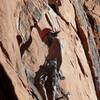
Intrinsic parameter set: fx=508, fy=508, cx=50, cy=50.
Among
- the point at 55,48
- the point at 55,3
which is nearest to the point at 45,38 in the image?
the point at 55,48

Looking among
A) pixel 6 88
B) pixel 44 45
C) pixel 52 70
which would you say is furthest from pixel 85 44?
pixel 6 88

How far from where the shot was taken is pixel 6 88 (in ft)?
31.9

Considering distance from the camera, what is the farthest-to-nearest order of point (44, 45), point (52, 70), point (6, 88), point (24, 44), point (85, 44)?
point (85, 44) → point (44, 45) → point (24, 44) → point (52, 70) → point (6, 88)

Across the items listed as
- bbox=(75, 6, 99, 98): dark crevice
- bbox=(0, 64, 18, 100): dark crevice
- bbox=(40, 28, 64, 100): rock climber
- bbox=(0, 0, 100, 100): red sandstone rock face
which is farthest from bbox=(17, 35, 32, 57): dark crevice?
bbox=(75, 6, 99, 98): dark crevice

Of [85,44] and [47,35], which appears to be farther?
[85,44]

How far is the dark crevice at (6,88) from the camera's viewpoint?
962 cm

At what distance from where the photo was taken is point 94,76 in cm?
1692

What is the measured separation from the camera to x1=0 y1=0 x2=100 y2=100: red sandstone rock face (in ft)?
33.8

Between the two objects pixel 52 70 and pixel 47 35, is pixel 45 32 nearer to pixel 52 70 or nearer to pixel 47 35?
pixel 47 35

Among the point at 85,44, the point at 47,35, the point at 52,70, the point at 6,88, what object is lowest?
the point at 85,44

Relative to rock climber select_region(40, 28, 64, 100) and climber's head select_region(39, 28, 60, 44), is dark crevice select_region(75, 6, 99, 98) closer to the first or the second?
climber's head select_region(39, 28, 60, 44)

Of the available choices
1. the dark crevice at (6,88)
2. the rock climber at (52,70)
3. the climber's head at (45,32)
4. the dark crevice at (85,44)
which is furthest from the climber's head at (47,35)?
the dark crevice at (85,44)

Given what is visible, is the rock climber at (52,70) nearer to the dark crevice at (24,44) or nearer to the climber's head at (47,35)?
the climber's head at (47,35)

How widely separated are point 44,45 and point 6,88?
12.9 ft
